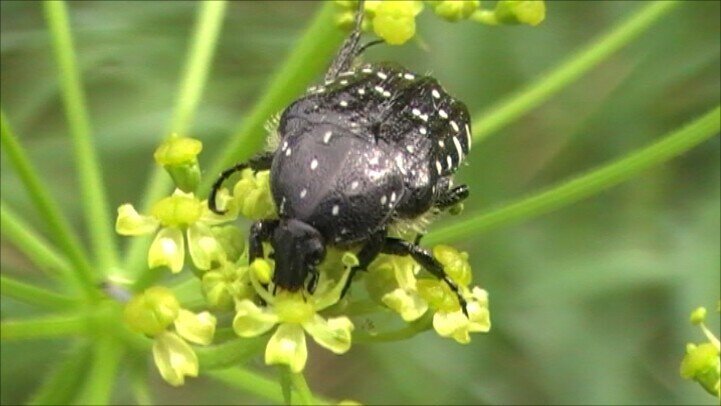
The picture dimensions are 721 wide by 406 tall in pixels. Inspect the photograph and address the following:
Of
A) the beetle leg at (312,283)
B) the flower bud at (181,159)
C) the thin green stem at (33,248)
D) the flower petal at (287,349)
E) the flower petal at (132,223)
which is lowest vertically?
the flower petal at (287,349)

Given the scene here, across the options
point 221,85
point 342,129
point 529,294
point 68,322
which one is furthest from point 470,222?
point 221,85

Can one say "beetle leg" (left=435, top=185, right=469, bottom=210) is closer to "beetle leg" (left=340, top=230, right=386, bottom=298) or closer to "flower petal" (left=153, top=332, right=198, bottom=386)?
"beetle leg" (left=340, top=230, right=386, bottom=298)

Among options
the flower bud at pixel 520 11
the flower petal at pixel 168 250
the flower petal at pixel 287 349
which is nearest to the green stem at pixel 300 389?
the flower petal at pixel 287 349

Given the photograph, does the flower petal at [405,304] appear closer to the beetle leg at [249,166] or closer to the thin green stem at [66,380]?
the beetle leg at [249,166]

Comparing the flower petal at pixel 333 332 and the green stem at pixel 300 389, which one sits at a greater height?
the flower petal at pixel 333 332

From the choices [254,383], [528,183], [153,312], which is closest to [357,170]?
[153,312]

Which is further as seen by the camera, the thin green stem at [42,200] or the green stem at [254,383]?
the green stem at [254,383]
